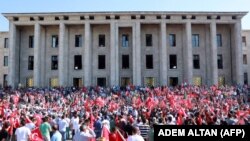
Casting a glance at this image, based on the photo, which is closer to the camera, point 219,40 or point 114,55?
point 114,55

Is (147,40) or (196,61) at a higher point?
(147,40)

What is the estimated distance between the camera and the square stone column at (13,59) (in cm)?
5012

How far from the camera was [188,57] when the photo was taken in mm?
49531

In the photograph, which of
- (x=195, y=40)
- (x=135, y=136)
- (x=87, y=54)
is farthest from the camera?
(x=195, y=40)

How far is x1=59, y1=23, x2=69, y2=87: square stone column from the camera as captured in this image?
49.9m

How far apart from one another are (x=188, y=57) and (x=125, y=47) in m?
8.54

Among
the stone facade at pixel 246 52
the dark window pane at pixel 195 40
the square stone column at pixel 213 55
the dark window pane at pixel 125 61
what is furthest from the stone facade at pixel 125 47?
the stone facade at pixel 246 52

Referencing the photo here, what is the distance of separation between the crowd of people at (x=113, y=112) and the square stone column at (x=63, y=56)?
6.43 m

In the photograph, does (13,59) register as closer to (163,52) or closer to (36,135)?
(163,52)

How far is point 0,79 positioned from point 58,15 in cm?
1506

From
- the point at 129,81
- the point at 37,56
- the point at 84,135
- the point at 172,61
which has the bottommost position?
the point at 84,135

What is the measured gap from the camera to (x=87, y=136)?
35.4 feet

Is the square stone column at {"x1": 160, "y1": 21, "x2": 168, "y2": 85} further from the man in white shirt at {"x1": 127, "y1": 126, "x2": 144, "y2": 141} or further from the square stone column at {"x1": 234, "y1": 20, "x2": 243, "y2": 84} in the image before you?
the man in white shirt at {"x1": 127, "y1": 126, "x2": 144, "y2": 141}

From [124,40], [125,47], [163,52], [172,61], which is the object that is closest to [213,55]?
[172,61]
